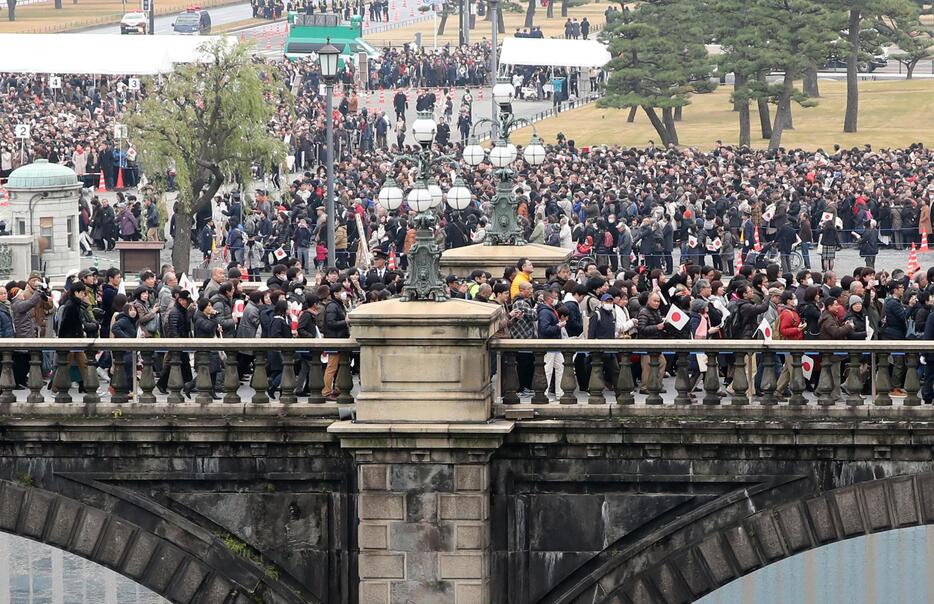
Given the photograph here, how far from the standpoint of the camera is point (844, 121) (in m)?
87.4

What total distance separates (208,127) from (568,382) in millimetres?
33520

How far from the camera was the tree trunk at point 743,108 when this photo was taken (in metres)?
80.0

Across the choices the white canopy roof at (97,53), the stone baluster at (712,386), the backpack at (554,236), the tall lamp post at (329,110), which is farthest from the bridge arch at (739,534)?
the white canopy roof at (97,53)

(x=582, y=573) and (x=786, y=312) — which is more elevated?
(x=786, y=312)

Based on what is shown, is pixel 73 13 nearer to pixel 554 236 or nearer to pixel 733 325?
pixel 554 236

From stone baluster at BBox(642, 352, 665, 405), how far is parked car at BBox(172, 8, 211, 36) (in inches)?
4174

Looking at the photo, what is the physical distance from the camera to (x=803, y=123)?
88625 millimetres

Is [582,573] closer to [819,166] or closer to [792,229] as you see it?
[792,229]

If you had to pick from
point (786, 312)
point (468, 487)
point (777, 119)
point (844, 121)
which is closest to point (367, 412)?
point (468, 487)

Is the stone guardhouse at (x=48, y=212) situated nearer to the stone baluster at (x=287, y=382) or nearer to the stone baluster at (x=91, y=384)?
the stone baluster at (x=91, y=384)

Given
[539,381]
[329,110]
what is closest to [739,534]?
[539,381]

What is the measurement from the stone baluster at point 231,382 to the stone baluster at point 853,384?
280 inches

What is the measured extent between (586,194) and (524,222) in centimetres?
763

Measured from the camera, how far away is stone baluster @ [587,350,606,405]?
24.5 metres
